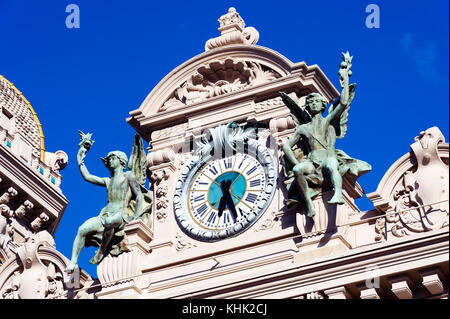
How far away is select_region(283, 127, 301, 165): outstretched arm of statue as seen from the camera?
29234mm

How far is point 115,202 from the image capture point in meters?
31.0

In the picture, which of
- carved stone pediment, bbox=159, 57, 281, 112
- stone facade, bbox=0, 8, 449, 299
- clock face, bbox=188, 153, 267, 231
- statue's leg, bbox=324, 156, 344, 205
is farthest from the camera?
carved stone pediment, bbox=159, 57, 281, 112

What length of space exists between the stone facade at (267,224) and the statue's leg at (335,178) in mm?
404

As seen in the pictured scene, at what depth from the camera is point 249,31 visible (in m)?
32.6

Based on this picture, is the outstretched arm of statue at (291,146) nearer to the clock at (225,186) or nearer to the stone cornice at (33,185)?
the clock at (225,186)

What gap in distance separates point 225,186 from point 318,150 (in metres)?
2.15

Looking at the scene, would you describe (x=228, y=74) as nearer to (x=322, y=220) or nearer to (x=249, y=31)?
(x=249, y=31)

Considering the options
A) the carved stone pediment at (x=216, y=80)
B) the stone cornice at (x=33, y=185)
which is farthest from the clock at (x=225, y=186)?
the stone cornice at (x=33, y=185)

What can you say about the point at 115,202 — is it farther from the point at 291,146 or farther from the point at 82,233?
the point at 291,146

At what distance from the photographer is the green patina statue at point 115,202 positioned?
99.5ft

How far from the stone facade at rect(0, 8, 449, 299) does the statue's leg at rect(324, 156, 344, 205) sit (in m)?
0.40

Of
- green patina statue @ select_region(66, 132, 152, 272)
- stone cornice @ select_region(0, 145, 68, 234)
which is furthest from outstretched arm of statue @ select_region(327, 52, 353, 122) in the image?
stone cornice @ select_region(0, 145, 68, 234)

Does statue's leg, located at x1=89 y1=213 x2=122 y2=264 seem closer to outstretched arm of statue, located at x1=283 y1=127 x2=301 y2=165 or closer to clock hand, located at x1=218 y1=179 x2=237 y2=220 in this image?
clock hand, located at x1=218 y1=179 x2=237 y2=220
